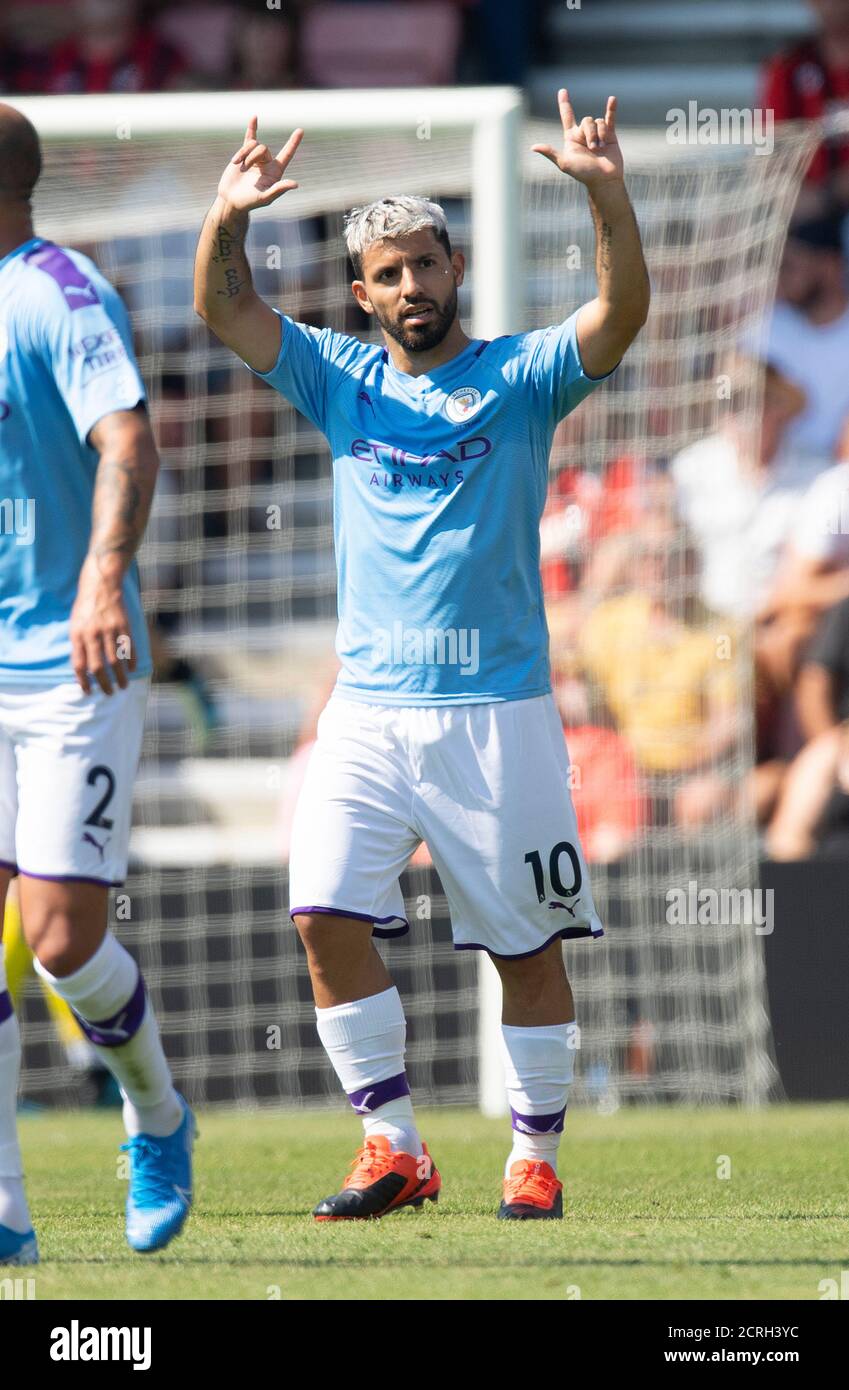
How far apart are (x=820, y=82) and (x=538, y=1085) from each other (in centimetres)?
919

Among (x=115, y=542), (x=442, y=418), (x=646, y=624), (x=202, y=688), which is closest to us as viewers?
(x=115, y=542)

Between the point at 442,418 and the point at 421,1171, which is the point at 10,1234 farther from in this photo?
the point at 442,418

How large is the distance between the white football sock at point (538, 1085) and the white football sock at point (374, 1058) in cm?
27

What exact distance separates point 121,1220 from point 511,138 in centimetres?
460

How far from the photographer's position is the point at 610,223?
15.4 ft

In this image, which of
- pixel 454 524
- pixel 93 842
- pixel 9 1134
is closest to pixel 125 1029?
pixel 9 1134

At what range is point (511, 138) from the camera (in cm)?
794

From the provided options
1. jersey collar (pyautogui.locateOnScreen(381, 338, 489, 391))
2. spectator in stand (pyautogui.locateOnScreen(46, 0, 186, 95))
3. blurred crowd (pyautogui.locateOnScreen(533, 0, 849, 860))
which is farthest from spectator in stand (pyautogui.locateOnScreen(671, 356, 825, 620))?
jersey collar (pyautogui.locateOnScreen(381, 338, 489, 391))

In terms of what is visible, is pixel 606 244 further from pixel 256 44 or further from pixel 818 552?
pixel 256 44

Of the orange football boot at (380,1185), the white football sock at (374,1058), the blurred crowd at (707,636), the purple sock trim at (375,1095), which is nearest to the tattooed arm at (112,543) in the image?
the white football sock at (374,1058)

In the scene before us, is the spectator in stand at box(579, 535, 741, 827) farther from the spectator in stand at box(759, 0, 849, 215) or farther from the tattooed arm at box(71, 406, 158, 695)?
the tattooed arm at box(71, 406, 158, 695)

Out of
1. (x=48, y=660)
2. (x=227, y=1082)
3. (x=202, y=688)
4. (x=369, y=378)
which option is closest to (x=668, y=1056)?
(x=227, y=1082)

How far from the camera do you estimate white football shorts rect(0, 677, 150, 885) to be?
167 inches

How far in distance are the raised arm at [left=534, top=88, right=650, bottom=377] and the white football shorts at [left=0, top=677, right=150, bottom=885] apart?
1.42 m
